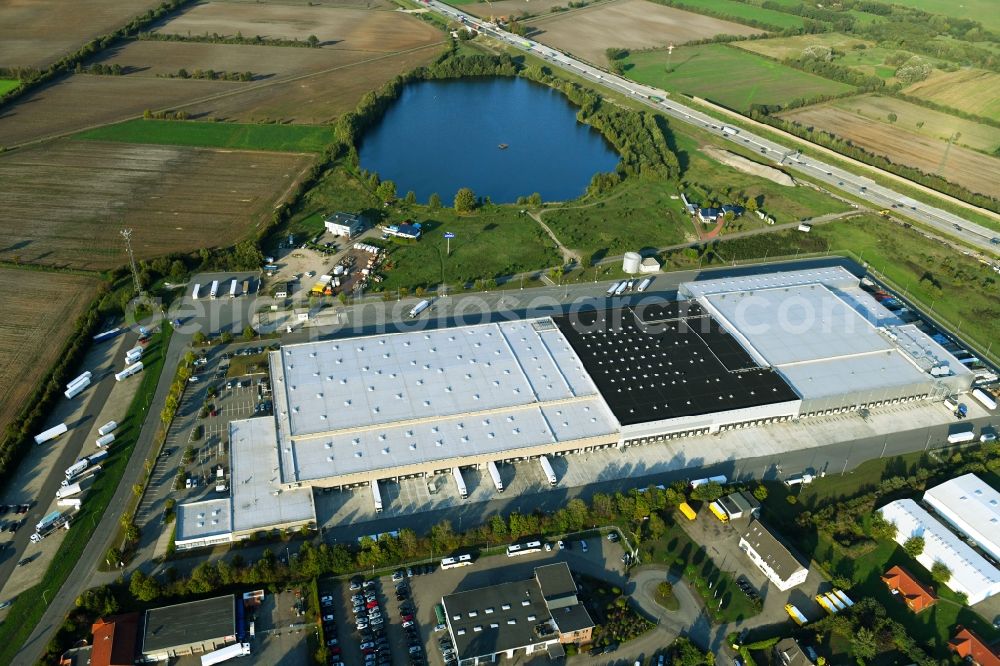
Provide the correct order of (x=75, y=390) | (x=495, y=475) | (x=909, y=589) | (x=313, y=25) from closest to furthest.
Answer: (x=909, y=589) < (x=495, y=475) < (x=75, y=390) < (x=313, y=25)

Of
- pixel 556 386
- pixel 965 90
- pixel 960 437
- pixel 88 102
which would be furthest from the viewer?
pixel 965 90

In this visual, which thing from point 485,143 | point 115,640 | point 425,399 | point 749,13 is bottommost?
point 115,640

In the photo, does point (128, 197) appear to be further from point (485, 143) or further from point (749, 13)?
point (749, 13)

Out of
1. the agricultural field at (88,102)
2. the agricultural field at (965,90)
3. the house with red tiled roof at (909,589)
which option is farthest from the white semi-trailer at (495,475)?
the agricultural field at (965,90)

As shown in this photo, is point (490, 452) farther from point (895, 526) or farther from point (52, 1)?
A: point (52, 1)

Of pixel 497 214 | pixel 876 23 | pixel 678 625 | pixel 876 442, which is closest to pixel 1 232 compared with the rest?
pixel 497 214

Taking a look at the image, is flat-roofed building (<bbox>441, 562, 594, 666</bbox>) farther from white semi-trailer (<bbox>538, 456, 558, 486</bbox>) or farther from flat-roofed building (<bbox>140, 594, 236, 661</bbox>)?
flat-roofed building (<bbox>140, 594, 236, 661</bbox>)

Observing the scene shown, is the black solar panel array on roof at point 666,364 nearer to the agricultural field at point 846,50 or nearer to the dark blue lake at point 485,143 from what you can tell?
the dark blue lake at point 485,143

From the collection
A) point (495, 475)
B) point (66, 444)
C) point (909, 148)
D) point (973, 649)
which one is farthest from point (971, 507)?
point (909, 148)
